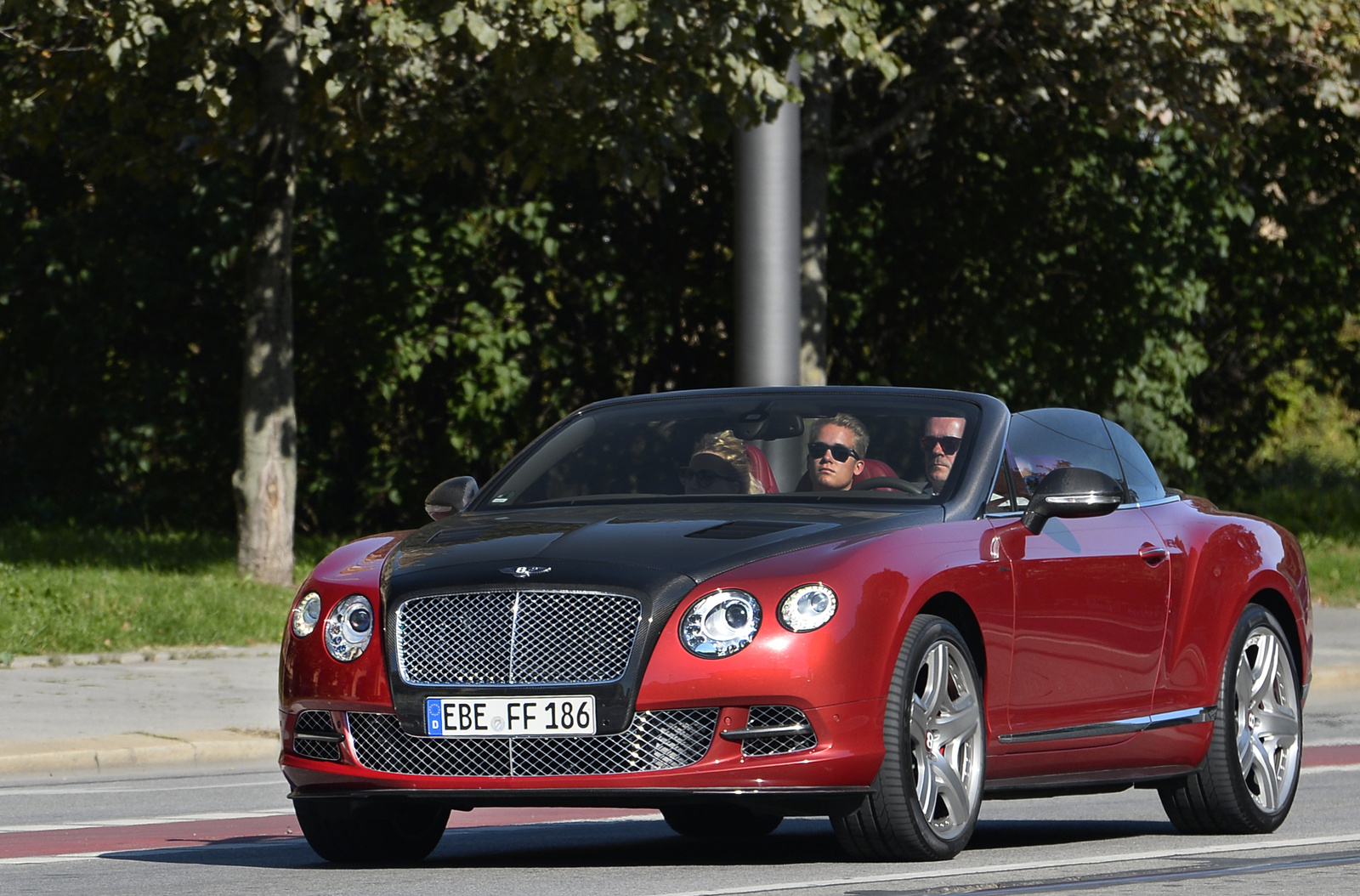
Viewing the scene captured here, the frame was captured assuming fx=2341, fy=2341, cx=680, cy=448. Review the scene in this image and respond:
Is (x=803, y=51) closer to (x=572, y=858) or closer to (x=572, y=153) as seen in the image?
(x=572, y=153)

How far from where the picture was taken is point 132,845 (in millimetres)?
7984

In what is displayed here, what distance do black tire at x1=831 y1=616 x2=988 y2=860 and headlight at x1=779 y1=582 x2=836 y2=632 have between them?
32 cm

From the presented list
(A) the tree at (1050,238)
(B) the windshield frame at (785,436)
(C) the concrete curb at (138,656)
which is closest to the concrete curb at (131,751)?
(C) the concrete curb at (138,656)

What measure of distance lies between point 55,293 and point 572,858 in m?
18.7

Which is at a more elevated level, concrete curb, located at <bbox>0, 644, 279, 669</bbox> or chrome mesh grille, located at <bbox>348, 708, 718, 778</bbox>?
Answer: chrome mesh grille, located at <bbox>348, 708, 718, 778</bbox>

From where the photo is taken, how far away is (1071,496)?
7137mm

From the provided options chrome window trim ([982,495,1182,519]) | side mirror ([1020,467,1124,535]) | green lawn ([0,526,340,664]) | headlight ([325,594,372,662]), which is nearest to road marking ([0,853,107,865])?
headlight ([325,594,372,662])

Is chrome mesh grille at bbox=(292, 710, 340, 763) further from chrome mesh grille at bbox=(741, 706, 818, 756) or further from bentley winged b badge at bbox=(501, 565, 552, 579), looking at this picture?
chrome mesh grille at bbox=(741, 706, 818, 756)

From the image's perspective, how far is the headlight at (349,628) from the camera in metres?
6.52

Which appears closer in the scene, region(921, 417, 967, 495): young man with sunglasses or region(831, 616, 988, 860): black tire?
region(831, 616, 988, 860): black tire

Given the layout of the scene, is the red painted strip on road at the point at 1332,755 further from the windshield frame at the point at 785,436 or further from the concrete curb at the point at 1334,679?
the windshield frame at the point at 785,436

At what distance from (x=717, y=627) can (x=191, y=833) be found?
3.07 metres

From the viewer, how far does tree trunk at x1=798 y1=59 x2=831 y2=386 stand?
2175 centimetres

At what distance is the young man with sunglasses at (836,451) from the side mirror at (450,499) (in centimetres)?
111
